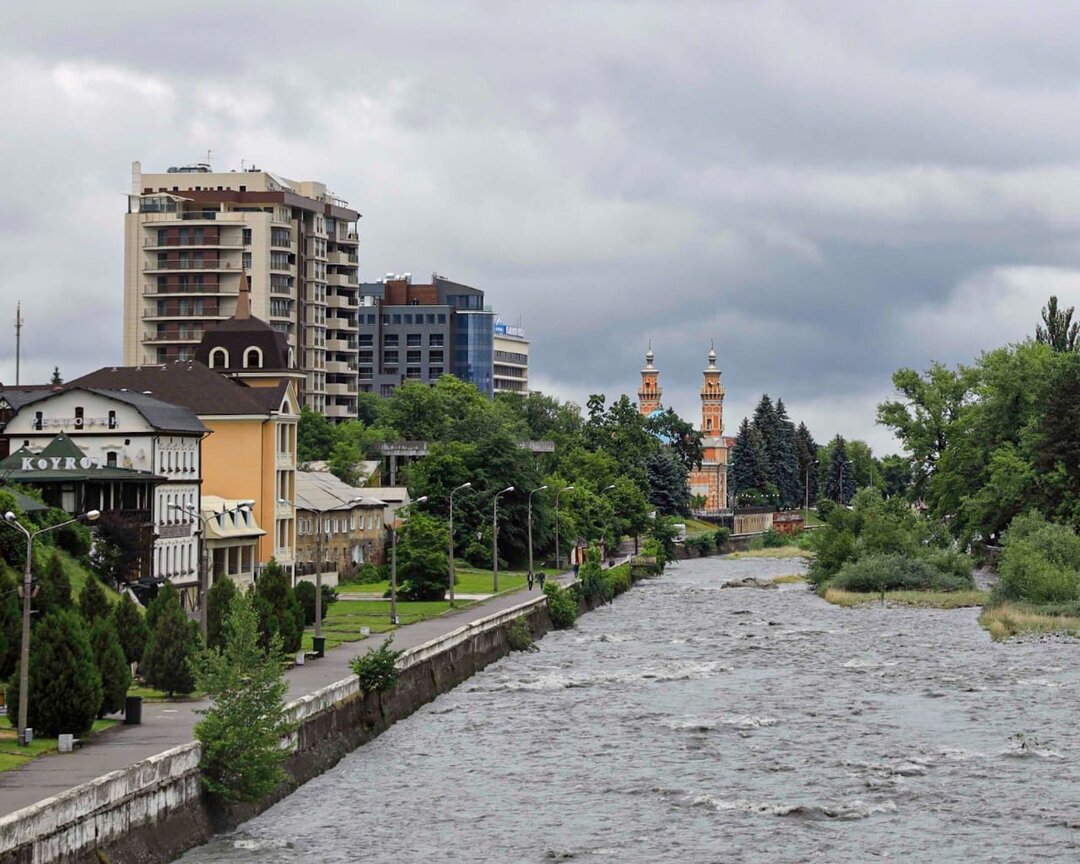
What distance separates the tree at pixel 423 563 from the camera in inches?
3883

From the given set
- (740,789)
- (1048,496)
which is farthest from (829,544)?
(740,789)

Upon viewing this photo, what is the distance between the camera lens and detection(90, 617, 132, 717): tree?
46750 mm

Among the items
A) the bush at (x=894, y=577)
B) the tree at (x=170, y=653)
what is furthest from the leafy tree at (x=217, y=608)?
the bush at (x=894, y=577)


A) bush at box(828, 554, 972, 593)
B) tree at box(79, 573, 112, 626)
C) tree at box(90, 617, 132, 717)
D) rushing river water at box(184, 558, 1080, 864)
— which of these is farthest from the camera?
bush at box(828, 554, 972, 593)

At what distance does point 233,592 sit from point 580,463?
12352 cm

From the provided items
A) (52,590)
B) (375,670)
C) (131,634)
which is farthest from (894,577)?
(131,634)

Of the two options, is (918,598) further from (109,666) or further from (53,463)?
(109,666)

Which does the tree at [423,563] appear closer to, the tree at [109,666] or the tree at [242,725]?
the tree at [109,666]

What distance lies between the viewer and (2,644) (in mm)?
50312

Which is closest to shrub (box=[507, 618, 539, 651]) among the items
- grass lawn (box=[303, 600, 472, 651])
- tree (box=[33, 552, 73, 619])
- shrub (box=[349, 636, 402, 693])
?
grass lawn (box=[303, 600, 472, 651])

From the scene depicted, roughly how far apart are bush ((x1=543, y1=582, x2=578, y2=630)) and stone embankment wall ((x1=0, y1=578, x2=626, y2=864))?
37991 millimetres

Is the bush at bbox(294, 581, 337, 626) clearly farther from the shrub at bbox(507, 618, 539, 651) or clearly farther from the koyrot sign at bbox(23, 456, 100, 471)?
the koyrot sign at bbox(23, 456, 100, 471)

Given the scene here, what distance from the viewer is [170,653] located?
177 feet

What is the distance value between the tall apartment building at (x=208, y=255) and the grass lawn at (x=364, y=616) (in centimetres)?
6867
